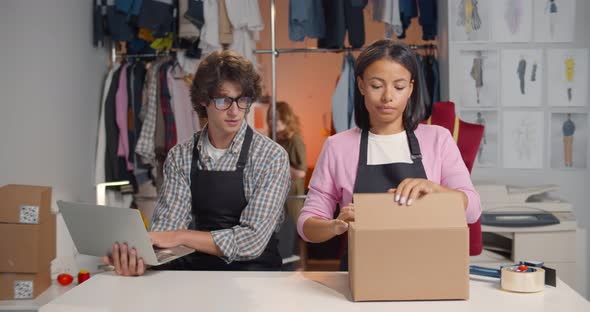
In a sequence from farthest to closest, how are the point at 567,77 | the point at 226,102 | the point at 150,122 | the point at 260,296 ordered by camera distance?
the point at 150,122
the point at 567,77
the point at 226,102
the point at 260,296

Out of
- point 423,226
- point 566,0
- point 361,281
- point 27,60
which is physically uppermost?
point 566,0

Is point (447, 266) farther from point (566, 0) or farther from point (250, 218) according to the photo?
point (566, 0)

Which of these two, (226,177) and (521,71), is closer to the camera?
(226,177)

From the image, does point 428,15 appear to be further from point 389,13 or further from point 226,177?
point 226,177

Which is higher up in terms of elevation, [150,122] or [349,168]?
[150,122]

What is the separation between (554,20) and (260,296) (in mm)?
3104

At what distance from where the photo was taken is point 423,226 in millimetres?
1550

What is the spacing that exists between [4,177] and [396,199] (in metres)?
2.25

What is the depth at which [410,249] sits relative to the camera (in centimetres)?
156

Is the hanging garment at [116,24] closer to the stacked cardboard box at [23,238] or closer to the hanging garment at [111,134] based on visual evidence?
the hanging garment at [111,134]

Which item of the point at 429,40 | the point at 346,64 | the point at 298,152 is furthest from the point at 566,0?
the point at 298,152

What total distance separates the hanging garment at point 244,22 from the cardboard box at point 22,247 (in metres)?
2.05

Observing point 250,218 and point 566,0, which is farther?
point 566,0

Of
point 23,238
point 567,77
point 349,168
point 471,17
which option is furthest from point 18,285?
point 567,77
